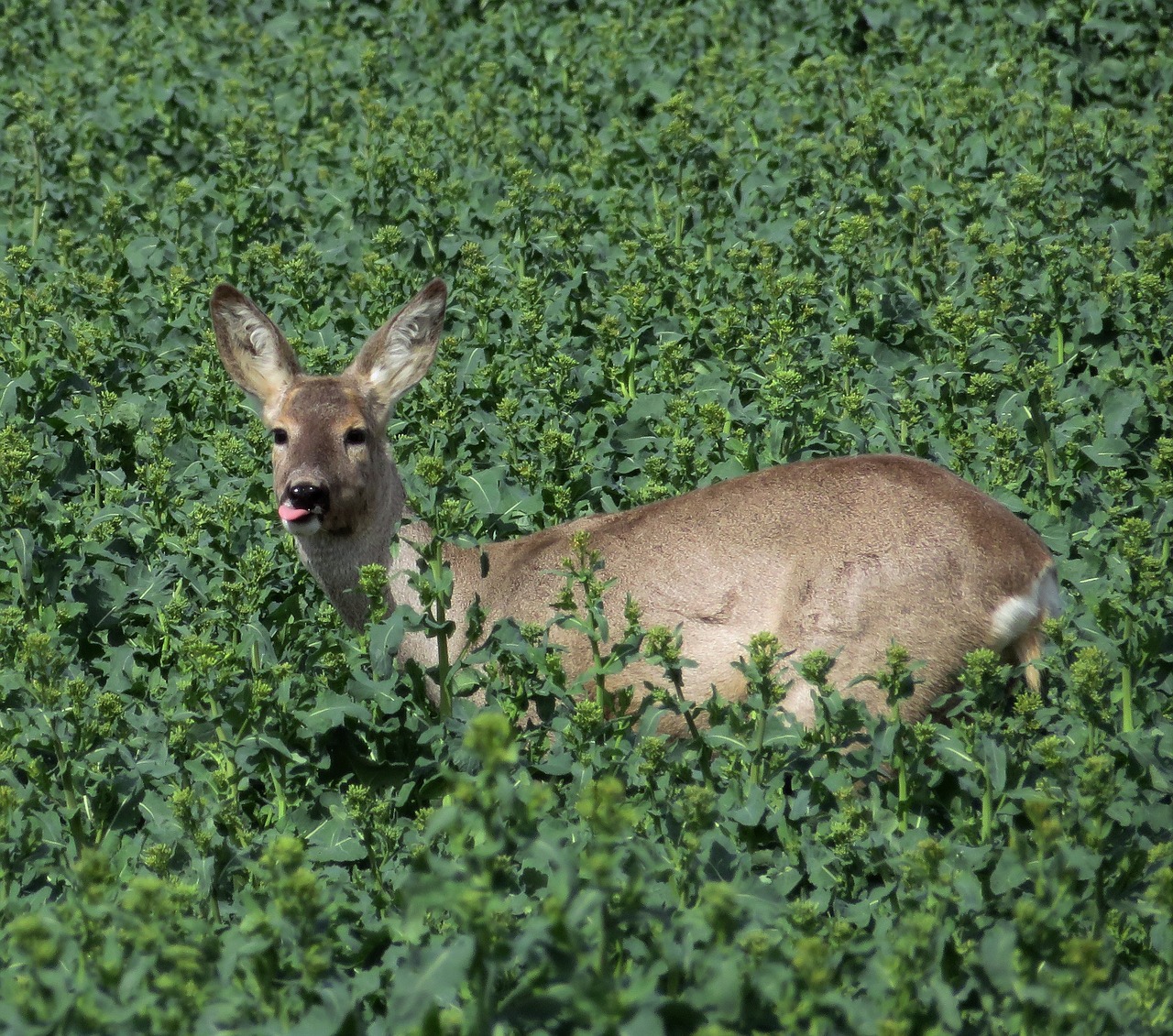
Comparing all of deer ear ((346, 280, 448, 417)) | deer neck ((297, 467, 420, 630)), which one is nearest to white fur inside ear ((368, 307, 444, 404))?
deer ear ((346, 280, 448, 417))

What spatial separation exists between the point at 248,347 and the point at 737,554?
210 cm

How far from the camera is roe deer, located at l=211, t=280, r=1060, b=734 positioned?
16.4ft

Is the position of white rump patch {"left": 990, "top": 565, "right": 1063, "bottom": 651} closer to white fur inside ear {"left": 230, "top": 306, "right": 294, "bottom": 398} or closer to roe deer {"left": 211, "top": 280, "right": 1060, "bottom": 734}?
roe deer {"left": 211, "top": 280, "right": 1060, "bottom": 734}

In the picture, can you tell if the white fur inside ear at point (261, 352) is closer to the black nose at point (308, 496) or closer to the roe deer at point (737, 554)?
the roe deer at point (737, 554)

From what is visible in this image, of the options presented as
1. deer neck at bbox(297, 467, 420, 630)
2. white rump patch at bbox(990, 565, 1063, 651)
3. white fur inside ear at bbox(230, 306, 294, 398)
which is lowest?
white rump patch at bbox(990, 565, 1063, 651)

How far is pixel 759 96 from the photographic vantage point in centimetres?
1009

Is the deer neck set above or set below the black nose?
below

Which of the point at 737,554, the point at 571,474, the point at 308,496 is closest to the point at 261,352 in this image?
the point at 308,496

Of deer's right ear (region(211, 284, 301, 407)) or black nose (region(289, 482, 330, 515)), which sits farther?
deer's right ear (region(211, 284, 301, 407))

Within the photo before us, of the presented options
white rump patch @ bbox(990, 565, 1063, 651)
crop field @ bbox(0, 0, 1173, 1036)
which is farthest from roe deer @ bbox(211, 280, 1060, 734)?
crop field @ bbox(0, 0, 1173, 1036)

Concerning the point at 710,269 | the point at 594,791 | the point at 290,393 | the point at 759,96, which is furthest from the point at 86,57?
the point at 594,791

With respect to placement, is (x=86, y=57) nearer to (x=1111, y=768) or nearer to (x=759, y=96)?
(x=759, y=96)

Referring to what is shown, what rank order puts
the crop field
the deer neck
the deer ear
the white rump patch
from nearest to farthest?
1. the crop field
2. the white rump patch
3. the deer neck
4. the deer ear

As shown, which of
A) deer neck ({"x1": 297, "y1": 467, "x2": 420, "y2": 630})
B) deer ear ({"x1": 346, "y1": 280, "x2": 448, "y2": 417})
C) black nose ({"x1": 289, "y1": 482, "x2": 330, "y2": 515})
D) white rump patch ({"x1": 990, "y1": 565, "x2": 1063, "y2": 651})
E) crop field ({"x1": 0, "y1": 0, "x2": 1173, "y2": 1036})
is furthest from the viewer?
deer ear ({"x1": 346, "y1": 280, "x2": 448, "y2": 417})
